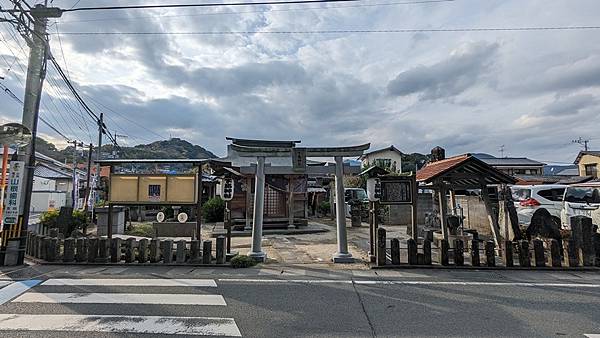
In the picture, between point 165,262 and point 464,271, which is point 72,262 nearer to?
point 165,262

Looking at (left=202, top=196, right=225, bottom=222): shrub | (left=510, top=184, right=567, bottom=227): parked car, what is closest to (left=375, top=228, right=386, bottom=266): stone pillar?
(left=510, top=184, right=567, bottom=227): parked car

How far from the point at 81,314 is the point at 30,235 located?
20.4 feet

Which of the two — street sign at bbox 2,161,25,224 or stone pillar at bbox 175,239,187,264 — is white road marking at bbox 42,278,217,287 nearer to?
stone pillar at bbox 175,239,187,264

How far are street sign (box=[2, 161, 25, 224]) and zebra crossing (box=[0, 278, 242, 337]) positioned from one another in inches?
97.2

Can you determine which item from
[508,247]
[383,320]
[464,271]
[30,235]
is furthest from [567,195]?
[30,235]

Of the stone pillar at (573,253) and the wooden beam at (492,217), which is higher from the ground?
the wooden beam at (492,217)

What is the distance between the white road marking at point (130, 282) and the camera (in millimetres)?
6363

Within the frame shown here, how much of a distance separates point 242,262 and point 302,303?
2998 mm

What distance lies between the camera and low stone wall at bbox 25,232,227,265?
8.09 m

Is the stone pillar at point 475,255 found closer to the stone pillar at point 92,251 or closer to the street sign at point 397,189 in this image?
the street sign at point 397,189

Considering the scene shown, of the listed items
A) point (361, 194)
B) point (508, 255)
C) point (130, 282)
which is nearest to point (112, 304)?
point (130, 282)

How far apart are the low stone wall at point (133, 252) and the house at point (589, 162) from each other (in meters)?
42.5

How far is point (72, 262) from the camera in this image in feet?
26.7

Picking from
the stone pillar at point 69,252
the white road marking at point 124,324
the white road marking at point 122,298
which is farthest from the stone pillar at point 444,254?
the stone pillar at point 69,252
